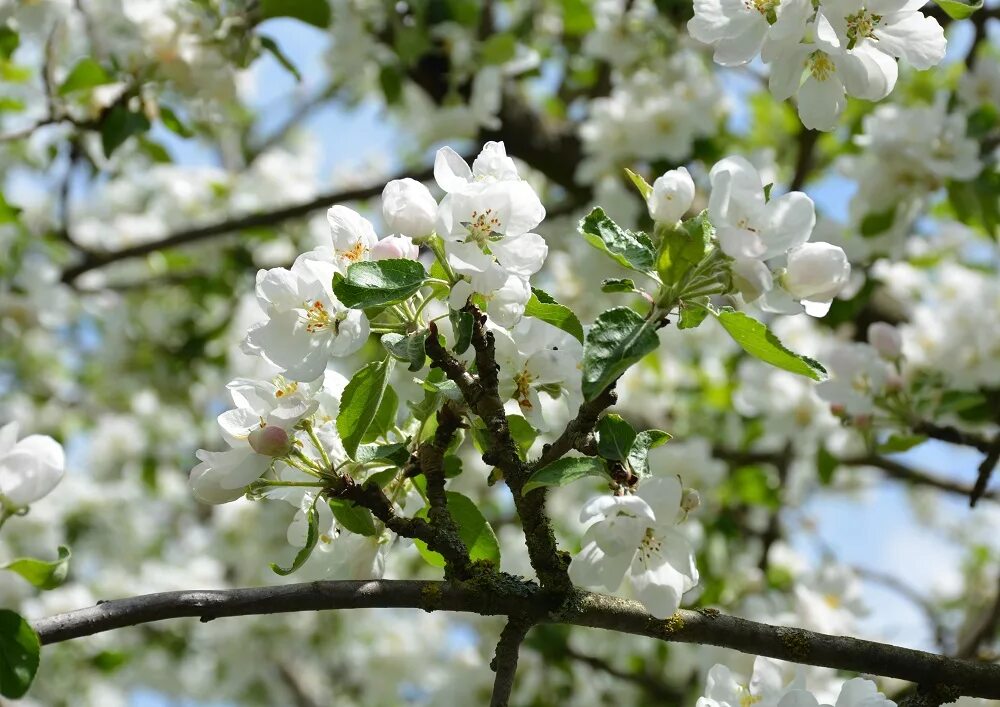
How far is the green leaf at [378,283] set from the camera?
1.16m

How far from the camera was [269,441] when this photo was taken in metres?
1.25

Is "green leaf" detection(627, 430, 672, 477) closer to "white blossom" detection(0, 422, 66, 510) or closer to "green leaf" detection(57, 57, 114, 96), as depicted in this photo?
"white blossom" detection(0, 422, 66, 510)

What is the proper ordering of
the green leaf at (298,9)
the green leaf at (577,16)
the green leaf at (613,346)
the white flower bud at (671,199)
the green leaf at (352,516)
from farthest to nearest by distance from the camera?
the green leaf at (577,16)
the green leaf at (298,9)
the green leaf at (352,516)
the white flower bud at (671,199)
the green leaf at (613,346)

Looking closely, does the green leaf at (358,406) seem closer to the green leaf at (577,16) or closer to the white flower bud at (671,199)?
the white flower bud at (671,199)

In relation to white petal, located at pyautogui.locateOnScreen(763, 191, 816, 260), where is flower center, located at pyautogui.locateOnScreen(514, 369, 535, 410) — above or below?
below

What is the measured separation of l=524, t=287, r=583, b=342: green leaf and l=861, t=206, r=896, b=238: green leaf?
1.75 metres

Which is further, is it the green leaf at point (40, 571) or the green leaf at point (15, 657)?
the green leaf at point (40, 571)

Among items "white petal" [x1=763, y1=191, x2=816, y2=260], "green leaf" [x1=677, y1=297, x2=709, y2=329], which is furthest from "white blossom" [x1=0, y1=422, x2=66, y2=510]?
"white petal" [x1=763, y1=191, x2=816, y2=260]

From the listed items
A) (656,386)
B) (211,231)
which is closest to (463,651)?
(656,386)

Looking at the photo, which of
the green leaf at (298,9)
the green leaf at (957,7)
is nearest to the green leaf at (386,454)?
the green leaf at (957,7)

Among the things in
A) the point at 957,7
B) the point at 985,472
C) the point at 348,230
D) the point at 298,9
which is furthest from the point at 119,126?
the point at 985,472

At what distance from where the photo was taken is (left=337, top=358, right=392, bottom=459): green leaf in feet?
4.17

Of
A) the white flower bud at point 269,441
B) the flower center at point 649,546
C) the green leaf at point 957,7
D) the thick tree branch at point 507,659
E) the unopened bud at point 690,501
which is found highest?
the green leaf at point 957,7

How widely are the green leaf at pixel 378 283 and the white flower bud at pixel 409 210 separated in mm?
67
